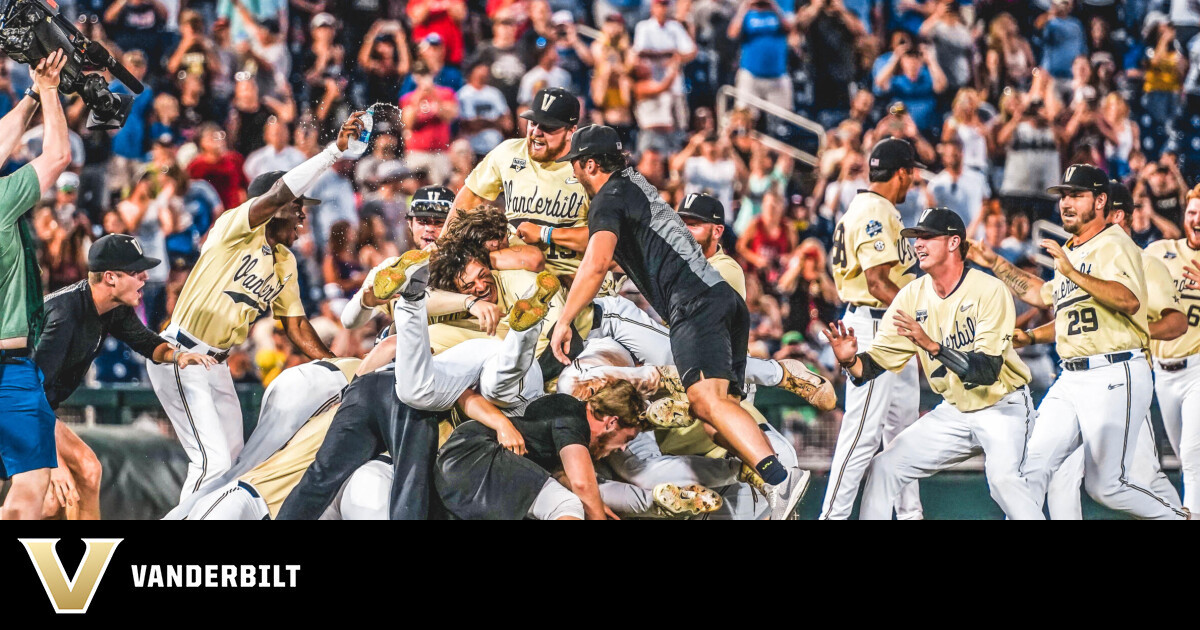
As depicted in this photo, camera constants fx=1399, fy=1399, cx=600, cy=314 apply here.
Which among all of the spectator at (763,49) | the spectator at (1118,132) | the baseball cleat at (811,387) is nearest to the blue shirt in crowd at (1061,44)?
the spectator at (1118,132)

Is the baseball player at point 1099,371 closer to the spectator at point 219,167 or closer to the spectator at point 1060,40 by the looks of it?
the spectator at point 1060,40

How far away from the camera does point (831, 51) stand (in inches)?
230

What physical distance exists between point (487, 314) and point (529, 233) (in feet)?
1.14

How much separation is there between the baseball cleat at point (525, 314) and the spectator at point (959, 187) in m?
1.64

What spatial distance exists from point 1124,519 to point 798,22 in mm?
2383

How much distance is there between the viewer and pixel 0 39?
5211 millimetres

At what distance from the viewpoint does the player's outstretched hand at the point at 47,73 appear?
207 inches

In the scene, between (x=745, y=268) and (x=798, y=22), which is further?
(x=798, y=22)

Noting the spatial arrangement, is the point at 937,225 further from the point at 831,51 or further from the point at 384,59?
the point at 384,59

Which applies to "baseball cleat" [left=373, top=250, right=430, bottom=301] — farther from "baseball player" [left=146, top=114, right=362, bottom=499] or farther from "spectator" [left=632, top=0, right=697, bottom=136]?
"spectator" [left=632, top=0, right=697, bottom=136]

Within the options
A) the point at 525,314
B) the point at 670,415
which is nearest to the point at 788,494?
the point at 670,415

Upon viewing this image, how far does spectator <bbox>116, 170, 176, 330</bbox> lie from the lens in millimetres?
5348
